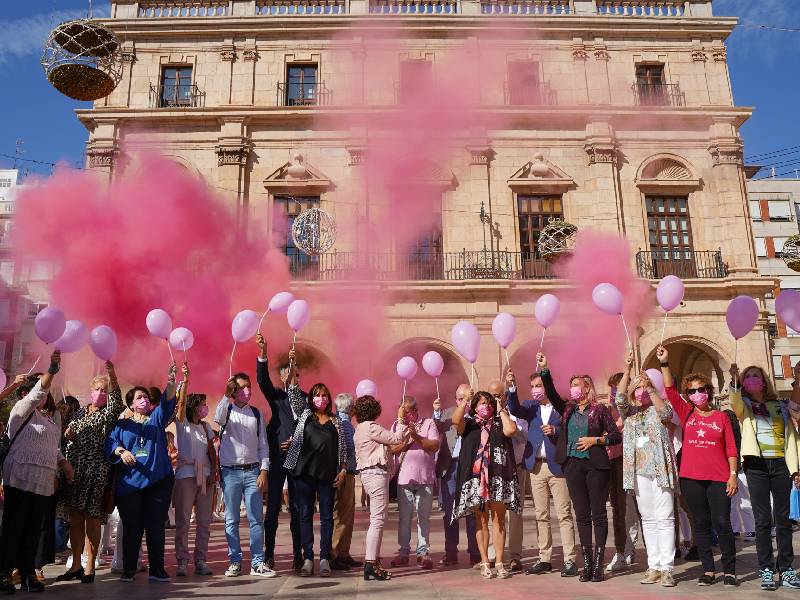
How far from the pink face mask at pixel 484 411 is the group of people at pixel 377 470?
0.01 meters

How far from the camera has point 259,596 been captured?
4.84 m

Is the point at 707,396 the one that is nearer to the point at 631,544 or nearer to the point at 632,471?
the point at 632,471

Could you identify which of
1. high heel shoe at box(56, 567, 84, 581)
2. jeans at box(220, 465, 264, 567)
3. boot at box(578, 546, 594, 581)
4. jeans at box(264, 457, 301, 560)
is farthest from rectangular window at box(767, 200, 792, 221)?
high heel shoe at box(56, 567, 84, 581)

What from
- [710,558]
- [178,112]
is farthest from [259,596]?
[178,112]

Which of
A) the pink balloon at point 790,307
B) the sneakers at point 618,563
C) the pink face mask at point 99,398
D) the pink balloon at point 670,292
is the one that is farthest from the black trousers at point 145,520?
the pink balloon at point 790,307

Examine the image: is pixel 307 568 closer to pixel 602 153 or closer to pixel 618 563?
pixel 618 563

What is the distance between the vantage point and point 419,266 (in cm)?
1667

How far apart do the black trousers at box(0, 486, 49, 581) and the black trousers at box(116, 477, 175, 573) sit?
639 mm

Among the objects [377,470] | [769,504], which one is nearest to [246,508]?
[377,470]

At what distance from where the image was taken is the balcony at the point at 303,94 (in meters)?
18.1

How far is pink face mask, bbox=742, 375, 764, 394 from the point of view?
5.61 metres

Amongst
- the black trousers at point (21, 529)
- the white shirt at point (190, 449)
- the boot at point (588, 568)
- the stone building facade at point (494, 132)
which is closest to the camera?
the black trousers at point (21, 529)

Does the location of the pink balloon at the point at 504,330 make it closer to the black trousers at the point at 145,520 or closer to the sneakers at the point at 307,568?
the sneakers at the point at 307,568

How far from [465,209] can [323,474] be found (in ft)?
40.4
